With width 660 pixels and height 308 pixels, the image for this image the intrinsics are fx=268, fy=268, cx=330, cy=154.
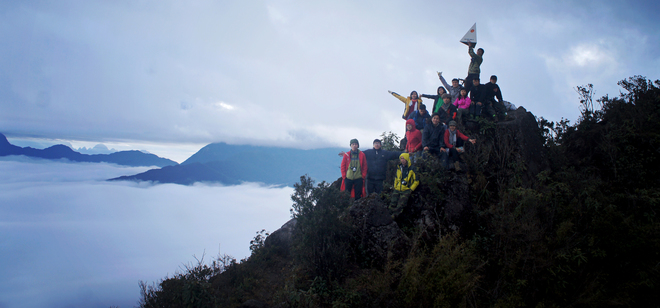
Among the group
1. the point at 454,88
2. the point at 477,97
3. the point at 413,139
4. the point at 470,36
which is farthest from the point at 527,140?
the point at 470,36

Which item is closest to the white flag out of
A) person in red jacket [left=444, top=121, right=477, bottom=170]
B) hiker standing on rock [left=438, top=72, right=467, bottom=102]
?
hiker standing on rock [left=438, top=72, right=467, bottom=102]

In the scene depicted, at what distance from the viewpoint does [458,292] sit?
491cm

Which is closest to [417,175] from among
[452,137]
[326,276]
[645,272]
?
[452,137]

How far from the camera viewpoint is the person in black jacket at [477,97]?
9.67 meters

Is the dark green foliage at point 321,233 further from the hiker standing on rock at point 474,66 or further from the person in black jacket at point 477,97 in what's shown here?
the hiker standing on rock at point 474,66

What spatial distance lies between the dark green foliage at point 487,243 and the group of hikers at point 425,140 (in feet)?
1.59

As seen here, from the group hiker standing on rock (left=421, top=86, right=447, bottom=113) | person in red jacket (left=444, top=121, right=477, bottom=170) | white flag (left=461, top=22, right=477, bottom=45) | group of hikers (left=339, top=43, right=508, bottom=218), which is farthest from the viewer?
white flag (left=461, top=22, right=477, bottom=45)

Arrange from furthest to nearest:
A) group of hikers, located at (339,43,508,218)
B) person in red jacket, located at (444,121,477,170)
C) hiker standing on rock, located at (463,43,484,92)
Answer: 1. hiker standing on rock, located at (463,43,484,92)
2. person in red jacket, located at (444,121,477,170)
3. group of hikers, located at (339,43,508,218)

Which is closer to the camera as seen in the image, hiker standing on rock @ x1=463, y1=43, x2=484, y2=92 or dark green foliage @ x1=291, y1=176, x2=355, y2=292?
dark green foliage @ x1=291, y1=176, x2=355, y2=292

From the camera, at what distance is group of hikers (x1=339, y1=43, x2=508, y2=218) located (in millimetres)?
7160

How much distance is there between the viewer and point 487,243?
666cm

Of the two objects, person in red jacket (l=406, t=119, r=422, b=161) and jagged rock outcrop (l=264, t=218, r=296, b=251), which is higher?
person in red jacket (l=406, t=119, r=422, b=161)

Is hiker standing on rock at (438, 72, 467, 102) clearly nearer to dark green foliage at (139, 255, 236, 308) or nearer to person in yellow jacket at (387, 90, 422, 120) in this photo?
person in yellow jacket at (387, 90, 422, 120)

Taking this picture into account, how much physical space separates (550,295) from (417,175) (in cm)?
381
